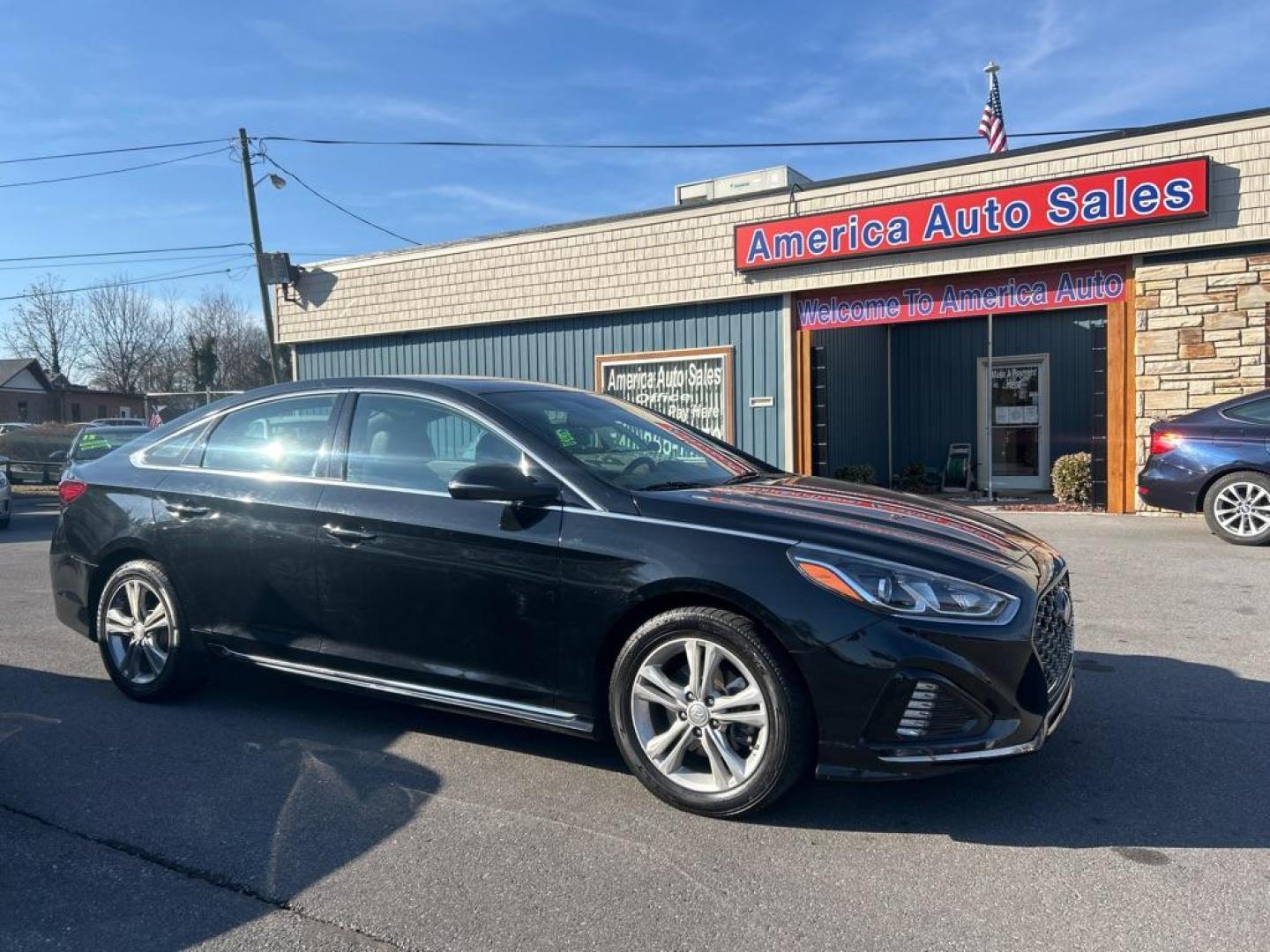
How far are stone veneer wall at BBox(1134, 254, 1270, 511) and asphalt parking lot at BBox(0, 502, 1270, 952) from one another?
7.24m

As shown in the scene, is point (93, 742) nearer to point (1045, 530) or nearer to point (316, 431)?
point (316, 431)

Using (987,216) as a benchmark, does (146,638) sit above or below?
below

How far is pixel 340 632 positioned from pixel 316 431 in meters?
0.95

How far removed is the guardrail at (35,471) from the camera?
22.5 meters

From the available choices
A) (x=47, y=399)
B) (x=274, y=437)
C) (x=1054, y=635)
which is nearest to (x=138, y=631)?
(x=274, y=437)

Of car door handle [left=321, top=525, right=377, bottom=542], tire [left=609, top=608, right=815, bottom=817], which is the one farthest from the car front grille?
car door handle [left=321, top=525, right=377, bottom=542]

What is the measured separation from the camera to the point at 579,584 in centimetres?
362

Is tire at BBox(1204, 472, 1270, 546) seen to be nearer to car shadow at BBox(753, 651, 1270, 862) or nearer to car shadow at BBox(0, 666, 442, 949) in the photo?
car shadow at BBox(753, 651, 1270, 862)

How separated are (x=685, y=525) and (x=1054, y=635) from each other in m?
1.36

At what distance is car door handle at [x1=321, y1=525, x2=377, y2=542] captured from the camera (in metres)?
4.10

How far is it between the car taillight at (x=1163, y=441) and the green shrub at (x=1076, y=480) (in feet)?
10.0

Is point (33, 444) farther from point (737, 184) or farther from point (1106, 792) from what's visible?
point (1106, 792)

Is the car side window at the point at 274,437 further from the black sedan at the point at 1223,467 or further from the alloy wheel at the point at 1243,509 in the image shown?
the alloy wheel at the point at 1243,509

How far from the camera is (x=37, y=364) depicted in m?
59.8
